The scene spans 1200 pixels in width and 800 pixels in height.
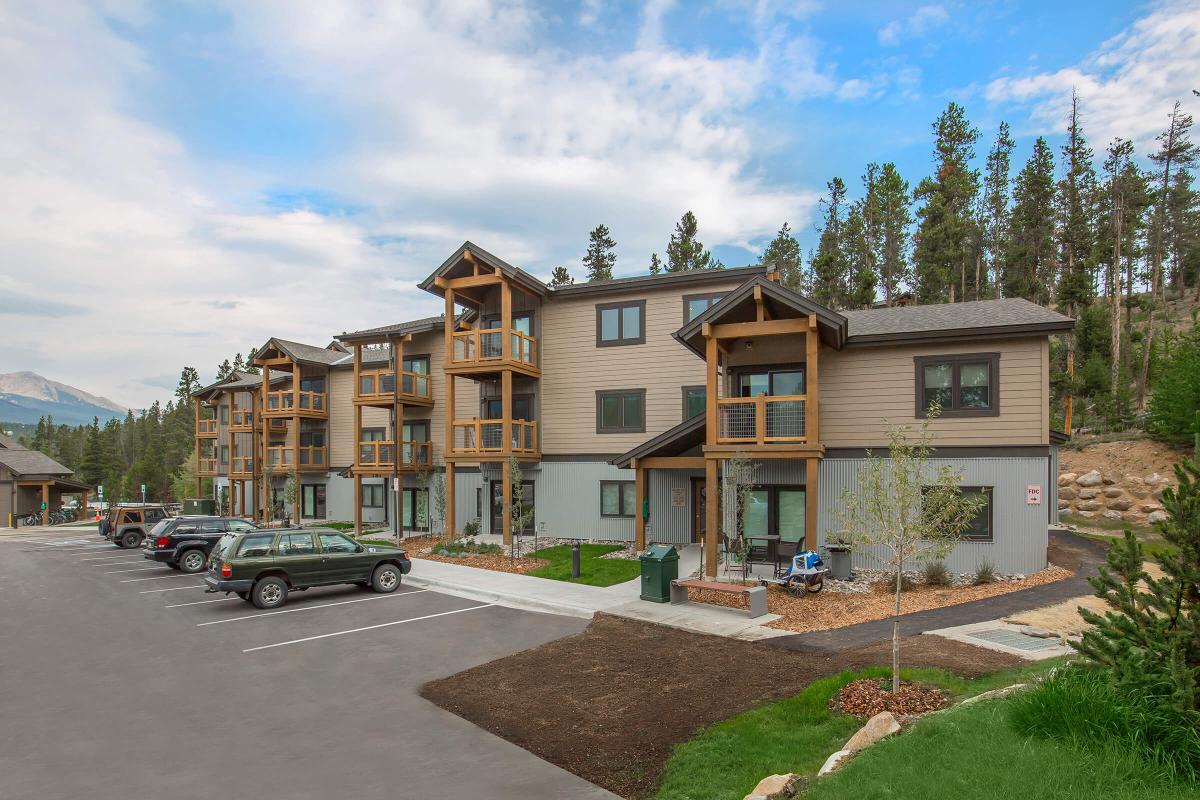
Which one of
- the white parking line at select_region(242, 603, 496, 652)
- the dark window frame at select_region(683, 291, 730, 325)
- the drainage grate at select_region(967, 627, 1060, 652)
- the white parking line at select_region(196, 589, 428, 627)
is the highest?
the dark window frame at select_region(683, 291, 730, 325)

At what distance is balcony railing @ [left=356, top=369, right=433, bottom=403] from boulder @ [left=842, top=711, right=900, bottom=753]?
2572cm

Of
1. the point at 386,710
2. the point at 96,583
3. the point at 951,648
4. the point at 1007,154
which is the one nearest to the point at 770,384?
the point at 951,648

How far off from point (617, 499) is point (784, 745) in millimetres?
18004

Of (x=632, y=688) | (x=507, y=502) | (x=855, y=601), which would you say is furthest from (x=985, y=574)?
(x=507, y=502)

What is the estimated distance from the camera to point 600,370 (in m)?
25.5

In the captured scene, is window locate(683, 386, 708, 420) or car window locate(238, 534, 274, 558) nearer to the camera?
car window locate(238, 534, 274, 558)

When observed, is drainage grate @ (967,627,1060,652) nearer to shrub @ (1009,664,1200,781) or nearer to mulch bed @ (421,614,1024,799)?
mulch bed @ (421,614,1024,799)

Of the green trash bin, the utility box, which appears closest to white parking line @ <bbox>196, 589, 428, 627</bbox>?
the green trash bin

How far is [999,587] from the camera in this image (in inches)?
614

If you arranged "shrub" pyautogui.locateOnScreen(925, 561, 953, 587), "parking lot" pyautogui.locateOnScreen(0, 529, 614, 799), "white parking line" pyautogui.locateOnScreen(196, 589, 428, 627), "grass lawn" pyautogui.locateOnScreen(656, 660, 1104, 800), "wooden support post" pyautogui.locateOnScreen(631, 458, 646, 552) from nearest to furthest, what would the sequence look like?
"grass lawn" pyautogui.locateOnScreen(656, 660, 1104, 800)
"parking lot" pyautogui.locateOnScreen(0, 529, 614, 799)
"white parking line" pyautogui.locateOnScreen(196, 589, 428, 627)
"shrub" pyautogui.locateOnScreen(925, 561, 953, 587)
"wooden support post" pyautogui.locateOnScreen(631, 458, 646, 552)

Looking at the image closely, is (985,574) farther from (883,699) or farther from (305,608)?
(305,608)

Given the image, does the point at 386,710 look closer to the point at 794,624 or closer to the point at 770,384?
the point at 794,624

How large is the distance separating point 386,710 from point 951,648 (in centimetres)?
847

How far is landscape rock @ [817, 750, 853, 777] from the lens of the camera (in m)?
5.98
